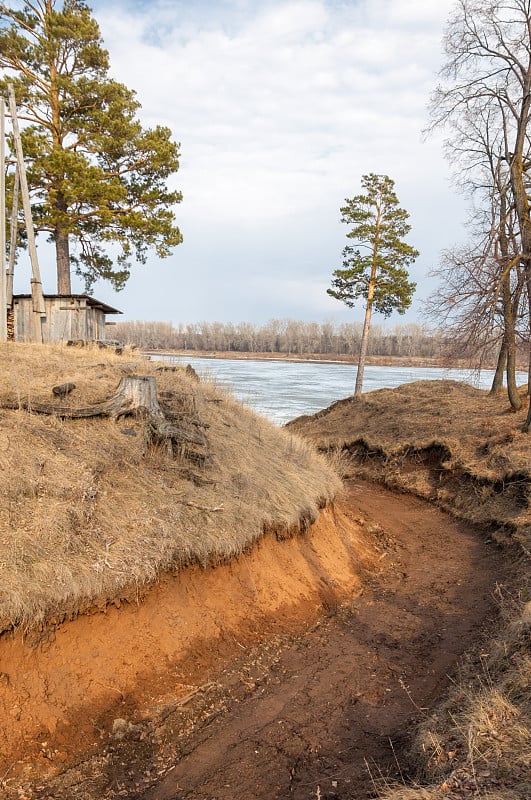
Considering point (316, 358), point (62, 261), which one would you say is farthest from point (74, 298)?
point (316, 358)

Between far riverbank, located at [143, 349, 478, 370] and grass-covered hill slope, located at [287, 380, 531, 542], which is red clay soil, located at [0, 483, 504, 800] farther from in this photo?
far riverbank, located at [143, 349, 478, 370]

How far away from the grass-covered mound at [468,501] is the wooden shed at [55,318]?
9.30m

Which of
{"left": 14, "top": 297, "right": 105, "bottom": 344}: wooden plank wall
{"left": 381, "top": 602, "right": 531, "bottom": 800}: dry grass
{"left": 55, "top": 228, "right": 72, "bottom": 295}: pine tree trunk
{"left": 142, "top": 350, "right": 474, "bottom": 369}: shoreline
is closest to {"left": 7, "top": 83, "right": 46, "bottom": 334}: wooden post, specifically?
{"left": 14, "top": 297, "right": 105, "bottom": 344}: wooden plank wall

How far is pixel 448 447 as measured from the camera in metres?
14.3

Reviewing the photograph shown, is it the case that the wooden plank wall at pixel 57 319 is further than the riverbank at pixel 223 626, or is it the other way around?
the wooden plank wall at pixel 57 319

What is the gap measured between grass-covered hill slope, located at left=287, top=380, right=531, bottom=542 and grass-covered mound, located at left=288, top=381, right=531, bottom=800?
0.03m

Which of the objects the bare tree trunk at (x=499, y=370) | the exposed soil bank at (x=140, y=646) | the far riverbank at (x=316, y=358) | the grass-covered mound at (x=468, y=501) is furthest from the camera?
the far riverbank at (x=316, y=358)

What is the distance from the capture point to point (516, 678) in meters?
4.36

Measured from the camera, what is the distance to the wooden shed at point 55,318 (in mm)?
15242

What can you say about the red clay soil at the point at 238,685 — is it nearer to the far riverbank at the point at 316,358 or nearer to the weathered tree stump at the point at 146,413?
the weathered tree stump at the point at 146,413


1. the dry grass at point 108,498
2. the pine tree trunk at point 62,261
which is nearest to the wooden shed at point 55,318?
the pine tree trunk at point 62,261

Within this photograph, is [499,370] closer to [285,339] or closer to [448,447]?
[448,447]

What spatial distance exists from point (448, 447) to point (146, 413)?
9.67m

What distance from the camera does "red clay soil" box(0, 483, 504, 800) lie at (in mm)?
4027
